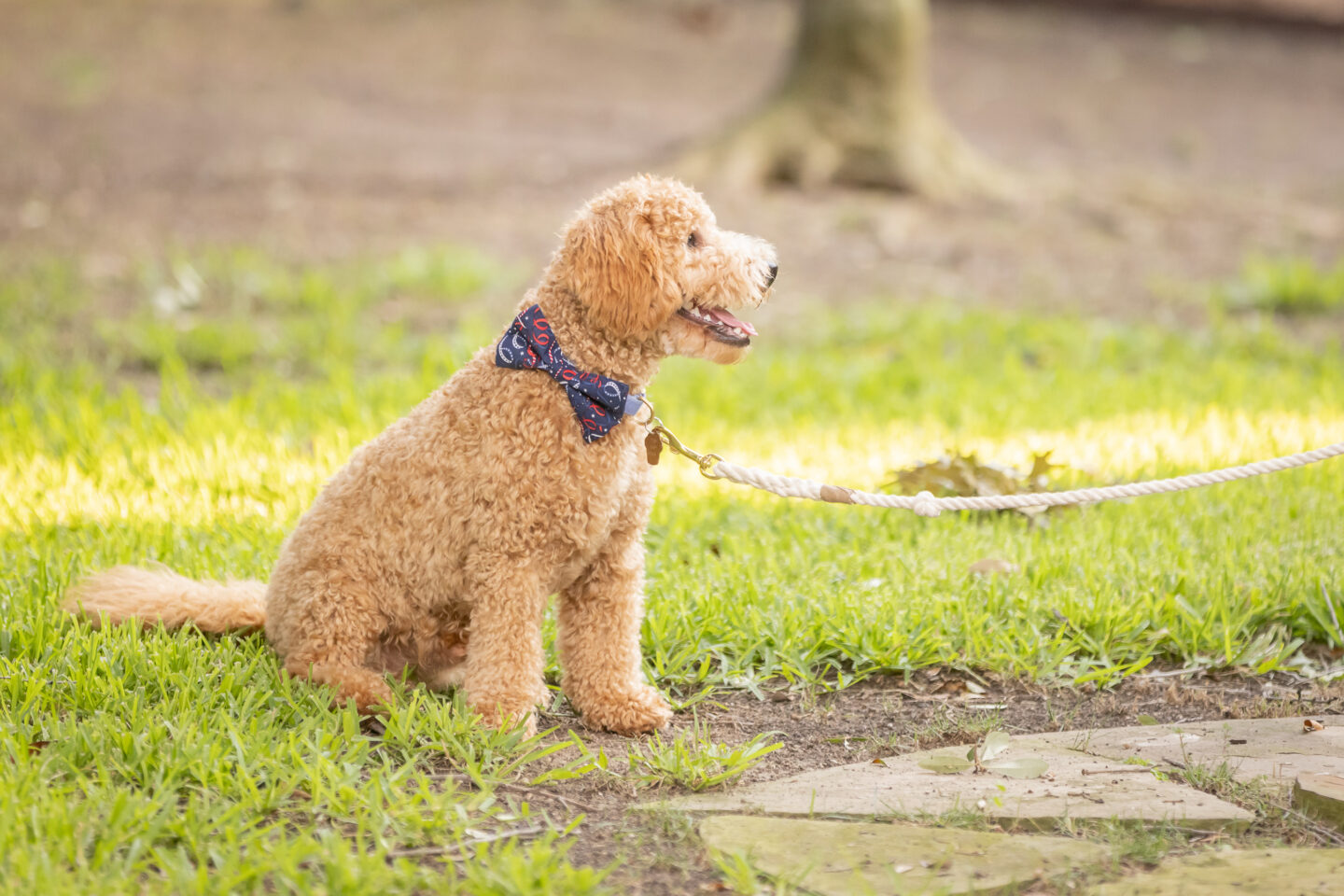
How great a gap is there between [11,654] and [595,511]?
5.50 feet

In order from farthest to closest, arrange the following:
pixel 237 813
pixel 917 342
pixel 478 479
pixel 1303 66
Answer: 1. pixel 1303 66
2. pixel 917 342
3. pixel 478 479
4. pixel 237 813

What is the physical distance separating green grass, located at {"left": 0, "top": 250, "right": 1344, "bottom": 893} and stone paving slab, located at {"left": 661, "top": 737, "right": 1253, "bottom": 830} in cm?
50

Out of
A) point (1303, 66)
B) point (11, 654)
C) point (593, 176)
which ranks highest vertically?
point (1303, 66)

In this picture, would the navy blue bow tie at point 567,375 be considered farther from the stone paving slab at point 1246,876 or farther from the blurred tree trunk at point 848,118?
the blurred tree trunk at point 848,118

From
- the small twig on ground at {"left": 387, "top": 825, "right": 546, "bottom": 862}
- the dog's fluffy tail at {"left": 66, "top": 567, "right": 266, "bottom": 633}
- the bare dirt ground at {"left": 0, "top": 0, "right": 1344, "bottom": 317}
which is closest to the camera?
the small twig on ground at {"left": 387, "top": 825, "right": 546, "bottom": 862}

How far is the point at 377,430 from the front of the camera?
527cm

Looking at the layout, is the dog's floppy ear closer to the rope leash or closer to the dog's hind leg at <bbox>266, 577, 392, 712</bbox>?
the rope leash

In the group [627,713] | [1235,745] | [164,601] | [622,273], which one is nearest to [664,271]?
[622,273]

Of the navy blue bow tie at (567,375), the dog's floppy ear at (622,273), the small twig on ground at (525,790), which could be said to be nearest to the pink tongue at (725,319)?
the dog's floppy ear at (622,273)

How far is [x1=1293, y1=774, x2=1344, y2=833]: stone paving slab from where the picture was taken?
2566 millimetres

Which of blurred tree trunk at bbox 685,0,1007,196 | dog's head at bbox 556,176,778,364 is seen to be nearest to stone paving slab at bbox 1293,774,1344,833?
dog's head at bbox 556,176,778,364

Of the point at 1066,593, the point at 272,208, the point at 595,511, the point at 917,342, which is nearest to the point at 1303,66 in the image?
the point at 917,342

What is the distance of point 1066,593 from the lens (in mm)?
3781

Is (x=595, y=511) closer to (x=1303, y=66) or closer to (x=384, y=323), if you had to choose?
(x=384, y=323)
